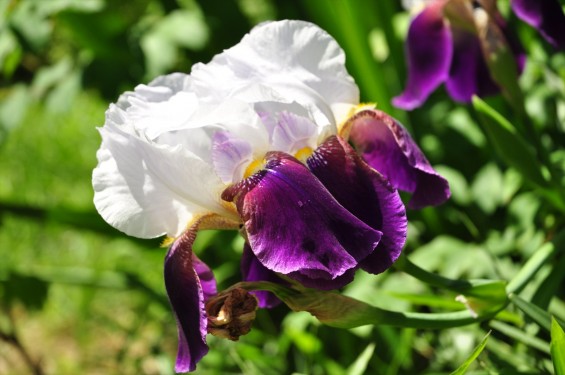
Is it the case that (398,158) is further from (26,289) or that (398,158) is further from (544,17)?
(26,289)

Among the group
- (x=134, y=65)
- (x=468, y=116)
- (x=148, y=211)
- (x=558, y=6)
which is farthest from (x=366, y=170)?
(x=134, y=65)

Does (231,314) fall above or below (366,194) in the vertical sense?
below

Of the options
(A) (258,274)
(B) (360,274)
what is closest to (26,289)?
(B) (360,274)

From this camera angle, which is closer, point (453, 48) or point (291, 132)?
point (291, 132)

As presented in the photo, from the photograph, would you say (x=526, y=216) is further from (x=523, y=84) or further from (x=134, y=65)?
(x=134, y=65)

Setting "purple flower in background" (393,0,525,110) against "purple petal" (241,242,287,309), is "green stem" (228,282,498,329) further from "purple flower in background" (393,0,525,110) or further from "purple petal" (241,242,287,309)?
"purple flower in background" (393,0,525,110)

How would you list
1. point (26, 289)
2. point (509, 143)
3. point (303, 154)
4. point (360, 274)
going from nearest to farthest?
point (303, 154), point (509, 143), point (360, 274), point (26, 289)
